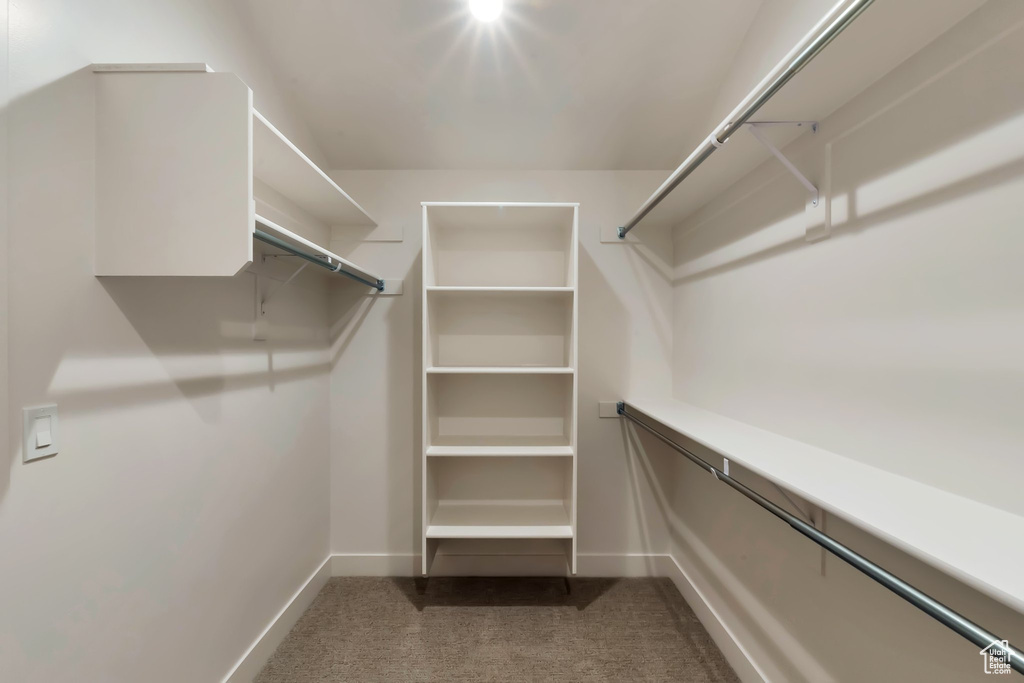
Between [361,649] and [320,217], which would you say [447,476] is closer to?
[361,649]

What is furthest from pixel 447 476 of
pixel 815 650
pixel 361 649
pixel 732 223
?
pixel 732 223

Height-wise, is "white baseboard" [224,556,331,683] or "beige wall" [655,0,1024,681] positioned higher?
"beige wall" [655,0,1024,681]

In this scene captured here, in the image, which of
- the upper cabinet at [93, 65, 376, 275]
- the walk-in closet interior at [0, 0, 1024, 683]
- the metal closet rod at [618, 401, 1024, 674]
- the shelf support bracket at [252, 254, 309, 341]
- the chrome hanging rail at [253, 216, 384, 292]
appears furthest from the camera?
the shelf support bracket at [252, 254, 309, 341]

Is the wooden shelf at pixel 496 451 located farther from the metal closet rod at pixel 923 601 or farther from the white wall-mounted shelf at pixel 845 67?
the white wall-mounted shelf at pixel 845 67

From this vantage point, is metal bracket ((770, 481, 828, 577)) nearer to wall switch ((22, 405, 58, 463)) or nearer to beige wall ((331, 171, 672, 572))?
beige wall ((331, 171, 672, 572))

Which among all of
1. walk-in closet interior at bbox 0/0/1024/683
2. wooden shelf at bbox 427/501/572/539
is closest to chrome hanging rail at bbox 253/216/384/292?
walk-in closet interior at bbox 0/0/1024/683

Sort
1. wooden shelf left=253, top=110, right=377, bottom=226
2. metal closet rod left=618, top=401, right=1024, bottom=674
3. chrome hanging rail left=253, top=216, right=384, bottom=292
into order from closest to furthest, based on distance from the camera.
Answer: metal closet rod left=618, top=401, right=1024, bottom=674
chrome hanging rail left=253, top=216, right=384, bottom=292
wooden shelf left=253, top=110, right=377, bottom=226

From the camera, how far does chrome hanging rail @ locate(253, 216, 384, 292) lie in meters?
1.18

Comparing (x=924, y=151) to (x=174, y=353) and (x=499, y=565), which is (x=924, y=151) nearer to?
(x=174, y=353)

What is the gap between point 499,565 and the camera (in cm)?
238

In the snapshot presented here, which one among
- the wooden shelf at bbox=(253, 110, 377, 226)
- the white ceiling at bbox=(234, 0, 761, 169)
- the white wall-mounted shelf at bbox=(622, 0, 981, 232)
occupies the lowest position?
the wooden shelf at bbox=(253, 110, 377, 226)

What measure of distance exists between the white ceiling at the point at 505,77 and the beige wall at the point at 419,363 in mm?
162

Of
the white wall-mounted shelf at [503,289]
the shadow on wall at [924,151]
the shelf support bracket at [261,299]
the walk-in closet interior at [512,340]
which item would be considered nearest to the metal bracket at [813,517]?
the walk-in closet interior at [512,340]

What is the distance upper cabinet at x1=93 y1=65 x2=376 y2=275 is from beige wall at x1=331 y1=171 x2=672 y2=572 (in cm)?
136
